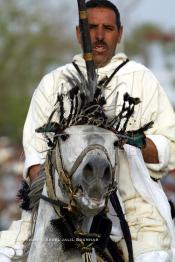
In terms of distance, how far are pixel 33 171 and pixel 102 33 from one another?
52.1 inches

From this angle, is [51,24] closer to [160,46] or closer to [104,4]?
[160,46]

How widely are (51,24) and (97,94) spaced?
3709cm

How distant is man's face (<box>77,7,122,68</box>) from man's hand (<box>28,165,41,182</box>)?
3.47ft

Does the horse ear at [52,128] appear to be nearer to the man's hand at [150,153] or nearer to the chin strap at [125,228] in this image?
the chin strap at [125,228]

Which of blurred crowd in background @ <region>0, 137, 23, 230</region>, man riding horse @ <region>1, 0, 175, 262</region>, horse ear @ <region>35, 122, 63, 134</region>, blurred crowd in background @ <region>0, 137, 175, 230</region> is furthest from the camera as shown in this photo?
blurred crowd in background @ <region>0, 137, 23, 230</region>

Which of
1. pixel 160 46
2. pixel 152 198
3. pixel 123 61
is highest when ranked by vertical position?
pixel 123 61

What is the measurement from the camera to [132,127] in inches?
395

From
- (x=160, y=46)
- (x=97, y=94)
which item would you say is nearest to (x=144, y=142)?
(x=97, y=94)

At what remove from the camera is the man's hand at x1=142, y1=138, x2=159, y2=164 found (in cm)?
980

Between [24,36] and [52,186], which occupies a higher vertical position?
[52,186]

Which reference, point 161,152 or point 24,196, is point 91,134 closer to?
point 24,196

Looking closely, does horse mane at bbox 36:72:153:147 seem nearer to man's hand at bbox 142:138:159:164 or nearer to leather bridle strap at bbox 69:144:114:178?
leather bridle strap at bbox 69:144:114:178

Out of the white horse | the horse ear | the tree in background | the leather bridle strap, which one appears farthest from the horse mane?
the tree in background

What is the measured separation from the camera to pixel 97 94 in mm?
9008
